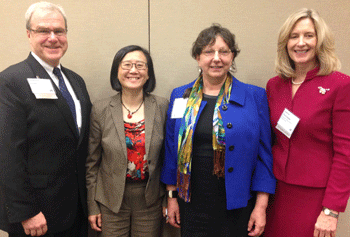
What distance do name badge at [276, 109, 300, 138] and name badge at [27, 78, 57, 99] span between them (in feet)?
4.77

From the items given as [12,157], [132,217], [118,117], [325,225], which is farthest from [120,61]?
[325,225]

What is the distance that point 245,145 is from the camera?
5.15 ft

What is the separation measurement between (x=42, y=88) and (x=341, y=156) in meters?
1.84

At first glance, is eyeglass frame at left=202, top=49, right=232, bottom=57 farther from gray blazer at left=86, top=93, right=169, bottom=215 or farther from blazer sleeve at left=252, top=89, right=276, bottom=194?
gray blazer at left=86, top=93, right=169, bottom=215

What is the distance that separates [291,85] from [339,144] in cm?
47

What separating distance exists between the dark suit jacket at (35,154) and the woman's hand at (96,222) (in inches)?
7.4

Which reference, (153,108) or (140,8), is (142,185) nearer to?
(153,108)

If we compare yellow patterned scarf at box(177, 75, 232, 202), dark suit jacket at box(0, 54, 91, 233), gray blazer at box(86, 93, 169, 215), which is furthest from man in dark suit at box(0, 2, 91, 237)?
yellow patterned scarf at box(177, 75, 232, 202)

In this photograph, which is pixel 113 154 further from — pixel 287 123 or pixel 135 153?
pixel 287 123

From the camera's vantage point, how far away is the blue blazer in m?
1.55

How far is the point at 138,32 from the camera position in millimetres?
2248

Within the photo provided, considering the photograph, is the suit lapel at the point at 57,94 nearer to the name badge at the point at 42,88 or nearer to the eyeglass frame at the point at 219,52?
the name badge at the point at 42,88

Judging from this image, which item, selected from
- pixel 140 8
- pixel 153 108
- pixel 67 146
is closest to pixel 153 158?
pixel 153 108

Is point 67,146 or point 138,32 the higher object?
point 138,32
